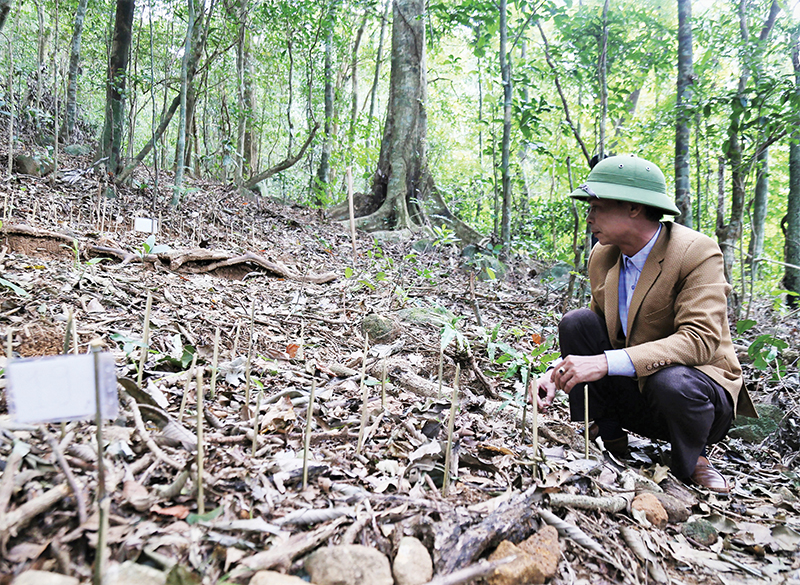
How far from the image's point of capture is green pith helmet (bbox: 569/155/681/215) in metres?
2.08

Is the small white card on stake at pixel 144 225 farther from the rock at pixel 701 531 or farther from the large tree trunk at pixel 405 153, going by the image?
the rock at pixel 701 531

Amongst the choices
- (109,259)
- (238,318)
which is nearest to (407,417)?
(238,318)

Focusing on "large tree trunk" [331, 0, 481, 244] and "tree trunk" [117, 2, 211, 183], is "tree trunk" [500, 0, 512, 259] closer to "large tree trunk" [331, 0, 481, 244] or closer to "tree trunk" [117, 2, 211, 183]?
"large tree trunk" [331, 0, 481, 244]

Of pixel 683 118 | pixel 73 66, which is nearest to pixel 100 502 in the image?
pixel 683 118

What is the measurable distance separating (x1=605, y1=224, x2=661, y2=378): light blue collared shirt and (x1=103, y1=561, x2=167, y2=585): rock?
1.70 m

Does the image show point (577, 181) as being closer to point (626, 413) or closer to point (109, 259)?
point (626, 413)

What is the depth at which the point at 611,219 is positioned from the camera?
85.3 inches

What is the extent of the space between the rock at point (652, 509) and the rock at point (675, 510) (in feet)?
0.13

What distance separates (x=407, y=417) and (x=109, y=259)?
2.67 metres

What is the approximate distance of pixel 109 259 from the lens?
3.50 m

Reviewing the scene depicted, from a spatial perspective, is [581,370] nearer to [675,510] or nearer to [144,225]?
[675,510]

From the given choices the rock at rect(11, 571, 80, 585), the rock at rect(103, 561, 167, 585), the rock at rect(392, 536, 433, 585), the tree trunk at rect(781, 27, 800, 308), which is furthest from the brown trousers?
the tree trunk at rect(781, 27, 800, 308)

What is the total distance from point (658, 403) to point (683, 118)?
332cm

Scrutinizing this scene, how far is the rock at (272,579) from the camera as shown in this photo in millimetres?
1007
